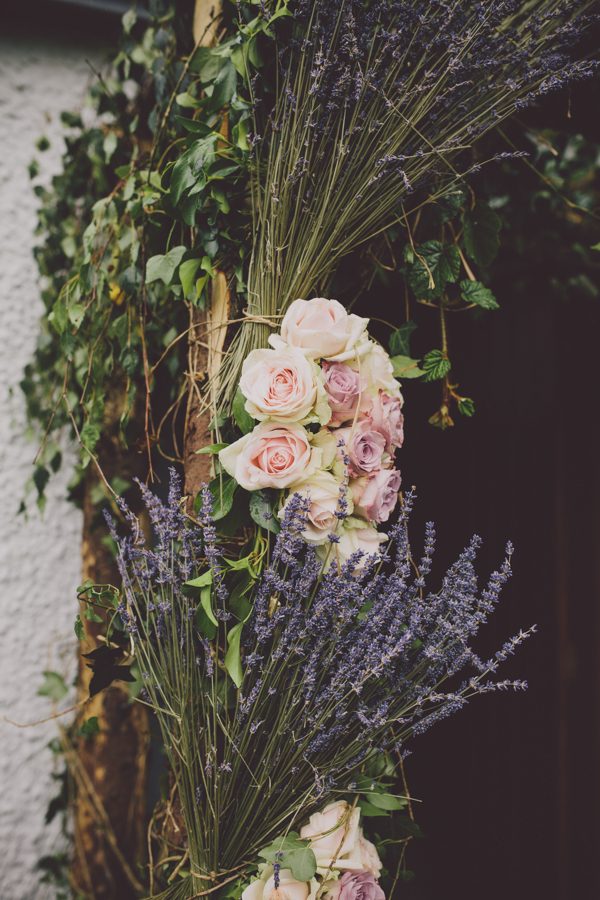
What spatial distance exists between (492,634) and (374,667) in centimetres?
125

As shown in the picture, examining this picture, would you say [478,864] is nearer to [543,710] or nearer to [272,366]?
[543,710]

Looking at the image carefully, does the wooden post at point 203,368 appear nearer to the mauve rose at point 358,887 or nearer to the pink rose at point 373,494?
the pink rose at point 373,494

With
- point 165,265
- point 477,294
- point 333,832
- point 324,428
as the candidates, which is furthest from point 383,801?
point 165,265

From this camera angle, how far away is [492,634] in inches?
85.4

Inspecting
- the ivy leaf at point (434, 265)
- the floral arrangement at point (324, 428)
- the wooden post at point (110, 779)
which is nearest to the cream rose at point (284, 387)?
the floral arrangement at point (324, 428)

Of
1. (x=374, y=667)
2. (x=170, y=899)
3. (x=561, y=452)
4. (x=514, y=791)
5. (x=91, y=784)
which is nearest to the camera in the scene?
(x=374, y=667)

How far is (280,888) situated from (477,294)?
1.14 m

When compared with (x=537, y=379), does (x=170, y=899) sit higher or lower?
lower

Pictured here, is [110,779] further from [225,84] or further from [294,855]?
[225,84]

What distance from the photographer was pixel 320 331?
3.70 ft

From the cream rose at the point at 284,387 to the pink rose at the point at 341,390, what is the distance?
3 cm

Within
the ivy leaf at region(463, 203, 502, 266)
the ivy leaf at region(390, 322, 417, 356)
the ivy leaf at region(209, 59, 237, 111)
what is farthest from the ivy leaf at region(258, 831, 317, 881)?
the ivy leaf at region(209, 59, 237, 111)

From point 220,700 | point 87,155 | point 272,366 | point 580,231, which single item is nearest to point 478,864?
point 220,700

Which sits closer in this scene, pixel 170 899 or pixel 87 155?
pixel 170 899
